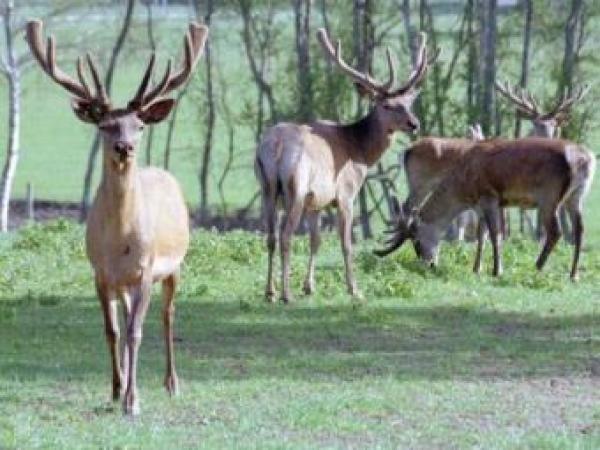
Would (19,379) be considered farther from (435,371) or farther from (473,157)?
(473,157)

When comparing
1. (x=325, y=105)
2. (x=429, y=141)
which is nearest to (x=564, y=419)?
(x=429, y=141)

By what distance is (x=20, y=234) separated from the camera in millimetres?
23750

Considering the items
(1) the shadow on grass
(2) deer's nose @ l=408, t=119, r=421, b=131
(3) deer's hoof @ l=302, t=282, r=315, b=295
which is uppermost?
(2) deer's nose @ l=408, t=119, r=421, b=131

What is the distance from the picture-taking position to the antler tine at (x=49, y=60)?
11.9 metres

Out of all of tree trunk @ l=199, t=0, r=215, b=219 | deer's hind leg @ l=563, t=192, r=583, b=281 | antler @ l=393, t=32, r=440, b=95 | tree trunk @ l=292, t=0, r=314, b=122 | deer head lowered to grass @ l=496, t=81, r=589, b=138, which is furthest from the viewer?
tree trunk @ l=199, t=0, r=215, b=219

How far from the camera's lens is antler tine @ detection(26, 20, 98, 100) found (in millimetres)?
11891

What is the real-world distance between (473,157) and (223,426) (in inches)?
412

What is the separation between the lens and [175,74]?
40.8 feet

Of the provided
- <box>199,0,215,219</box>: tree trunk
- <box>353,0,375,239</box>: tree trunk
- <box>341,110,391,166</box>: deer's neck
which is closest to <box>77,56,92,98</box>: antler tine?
<box>341,110,391,166</box>: deer's neck

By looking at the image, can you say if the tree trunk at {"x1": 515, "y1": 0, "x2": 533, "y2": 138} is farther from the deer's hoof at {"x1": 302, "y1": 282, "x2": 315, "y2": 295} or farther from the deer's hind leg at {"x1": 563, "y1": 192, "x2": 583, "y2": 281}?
the deer's hoof at {"x1": 302, "y1": 282, "x2": 315, "y2": 295}

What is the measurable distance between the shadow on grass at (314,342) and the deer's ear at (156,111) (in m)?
2.07

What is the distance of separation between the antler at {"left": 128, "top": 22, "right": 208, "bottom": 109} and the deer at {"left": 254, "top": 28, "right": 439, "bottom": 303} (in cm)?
451

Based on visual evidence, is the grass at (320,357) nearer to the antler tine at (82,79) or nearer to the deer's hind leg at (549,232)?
the deer's hind leg at (549,232)

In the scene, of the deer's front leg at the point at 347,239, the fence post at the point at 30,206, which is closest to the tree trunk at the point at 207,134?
the fence post at the point at 30,206
